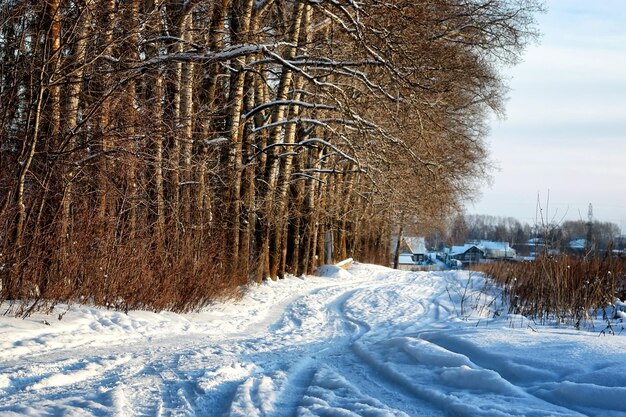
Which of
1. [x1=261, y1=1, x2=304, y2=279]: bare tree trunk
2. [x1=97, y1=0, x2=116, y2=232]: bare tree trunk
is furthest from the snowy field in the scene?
[x1=261, y1=1, x2=304, y2=279]: bare tree trunk

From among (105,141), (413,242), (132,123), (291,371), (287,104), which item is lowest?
(291,371)

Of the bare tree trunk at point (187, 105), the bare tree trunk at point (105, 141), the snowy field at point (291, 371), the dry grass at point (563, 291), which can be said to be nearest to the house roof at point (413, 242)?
the dry grass at point (563, 291)

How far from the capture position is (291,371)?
21.6ft

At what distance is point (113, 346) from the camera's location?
7.96 m

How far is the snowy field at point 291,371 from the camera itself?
495 cm

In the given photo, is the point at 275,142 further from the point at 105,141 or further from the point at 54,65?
the point at 54,65

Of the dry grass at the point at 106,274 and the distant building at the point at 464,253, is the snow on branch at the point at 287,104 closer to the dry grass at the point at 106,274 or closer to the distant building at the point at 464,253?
the dry grass at the point at 106,274

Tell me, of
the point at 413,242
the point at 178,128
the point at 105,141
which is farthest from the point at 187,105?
the point at 413,242

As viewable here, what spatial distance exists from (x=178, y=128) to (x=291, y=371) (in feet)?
21.6

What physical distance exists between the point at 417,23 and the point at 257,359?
9620 millimetres

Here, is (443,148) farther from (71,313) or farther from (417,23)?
(71,313)

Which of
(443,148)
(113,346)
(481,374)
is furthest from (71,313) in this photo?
(443,148)

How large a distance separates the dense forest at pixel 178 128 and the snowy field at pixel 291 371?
4.97ft

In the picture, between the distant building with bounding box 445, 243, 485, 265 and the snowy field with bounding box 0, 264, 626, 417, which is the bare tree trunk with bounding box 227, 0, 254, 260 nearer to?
the snowy field with bounding box 0, 264, 626, 417
